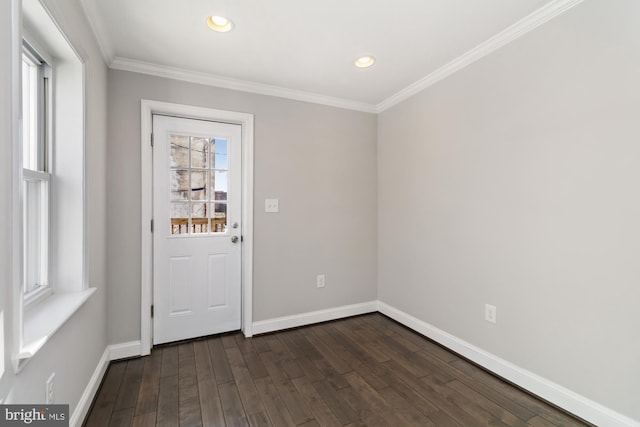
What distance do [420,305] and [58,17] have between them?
315 centimetres

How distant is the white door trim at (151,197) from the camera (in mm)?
2363

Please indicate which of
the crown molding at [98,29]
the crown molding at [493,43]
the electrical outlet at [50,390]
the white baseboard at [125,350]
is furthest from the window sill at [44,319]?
the crown molding at [493,43]

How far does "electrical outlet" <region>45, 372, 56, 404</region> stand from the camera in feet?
4.11

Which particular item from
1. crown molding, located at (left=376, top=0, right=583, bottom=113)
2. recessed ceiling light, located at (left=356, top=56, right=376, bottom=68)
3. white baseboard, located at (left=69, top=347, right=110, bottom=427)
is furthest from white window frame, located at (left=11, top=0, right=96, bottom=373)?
crown molding, located at (left=376, top=0, right=583, bottom=113)

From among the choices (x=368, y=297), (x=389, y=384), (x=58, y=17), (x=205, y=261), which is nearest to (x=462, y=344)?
(x=389, y=384)

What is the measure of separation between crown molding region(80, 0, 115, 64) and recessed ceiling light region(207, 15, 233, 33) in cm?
64

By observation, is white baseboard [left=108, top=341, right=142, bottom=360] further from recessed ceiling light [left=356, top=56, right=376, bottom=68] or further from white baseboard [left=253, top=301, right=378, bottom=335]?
recessed ceiling light [left=356, top=56, right=376, bottom=68]

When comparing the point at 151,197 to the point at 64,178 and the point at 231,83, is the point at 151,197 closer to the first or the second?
the point at 64,178

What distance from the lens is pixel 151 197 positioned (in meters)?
2.43

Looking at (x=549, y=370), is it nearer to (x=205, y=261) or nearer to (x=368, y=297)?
(x=368, y=297)

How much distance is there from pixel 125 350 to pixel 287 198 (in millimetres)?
1842

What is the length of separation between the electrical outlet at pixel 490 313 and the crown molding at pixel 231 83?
7.55 ft

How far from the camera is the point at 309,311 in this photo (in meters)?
3.02

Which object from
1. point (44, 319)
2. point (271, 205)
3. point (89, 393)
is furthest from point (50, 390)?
point (271, 205)
